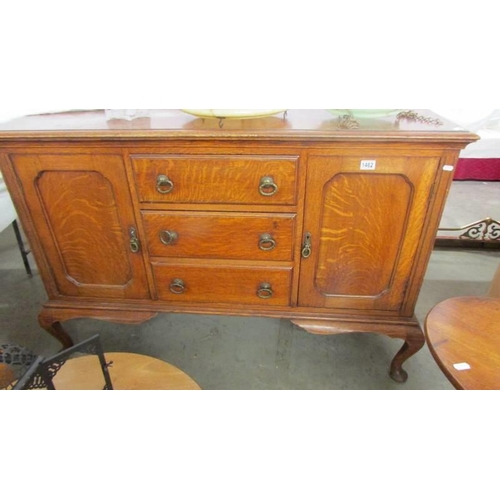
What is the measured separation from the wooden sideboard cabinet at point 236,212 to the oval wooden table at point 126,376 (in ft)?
0.76

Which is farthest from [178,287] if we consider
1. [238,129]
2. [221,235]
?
[238,129]

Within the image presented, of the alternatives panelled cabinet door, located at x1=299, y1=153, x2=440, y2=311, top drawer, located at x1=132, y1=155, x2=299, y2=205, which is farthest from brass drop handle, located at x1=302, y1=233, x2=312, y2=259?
top drawer, located at x1=132, y1=155, x2=299, y2=205

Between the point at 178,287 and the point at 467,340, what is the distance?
900 millimetres

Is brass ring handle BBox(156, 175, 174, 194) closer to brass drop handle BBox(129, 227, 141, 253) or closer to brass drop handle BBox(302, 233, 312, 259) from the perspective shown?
brass drop handle BBox(129, 227, 141, 253)

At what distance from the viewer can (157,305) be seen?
1.27 meters

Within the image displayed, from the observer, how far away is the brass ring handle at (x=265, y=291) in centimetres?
118

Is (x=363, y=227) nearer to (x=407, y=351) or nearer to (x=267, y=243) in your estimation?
(x=267, y=243)

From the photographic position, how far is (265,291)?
119 cm

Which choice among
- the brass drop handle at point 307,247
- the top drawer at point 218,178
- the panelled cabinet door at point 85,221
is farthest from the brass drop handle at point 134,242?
the brass drop handle at point 307,247

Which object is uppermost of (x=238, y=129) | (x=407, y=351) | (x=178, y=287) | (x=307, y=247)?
(x=238, y=129)

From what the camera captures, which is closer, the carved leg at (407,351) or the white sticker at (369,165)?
the white sticker at (369,165)

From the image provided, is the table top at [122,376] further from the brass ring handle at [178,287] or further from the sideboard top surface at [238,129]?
the sideboard top surface at [238,129]

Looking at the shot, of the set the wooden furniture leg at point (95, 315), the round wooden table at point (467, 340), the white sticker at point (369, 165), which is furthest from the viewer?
the wooden furniture leg at point (95, 315)

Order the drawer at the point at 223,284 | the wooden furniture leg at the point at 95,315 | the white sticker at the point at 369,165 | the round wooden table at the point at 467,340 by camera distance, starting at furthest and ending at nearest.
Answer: the wooden furniture leg at the point at 95,315, the drawer at the point at 223,284, the white sticker at the point at 369,165, the round wooden table at the point at 467,340
